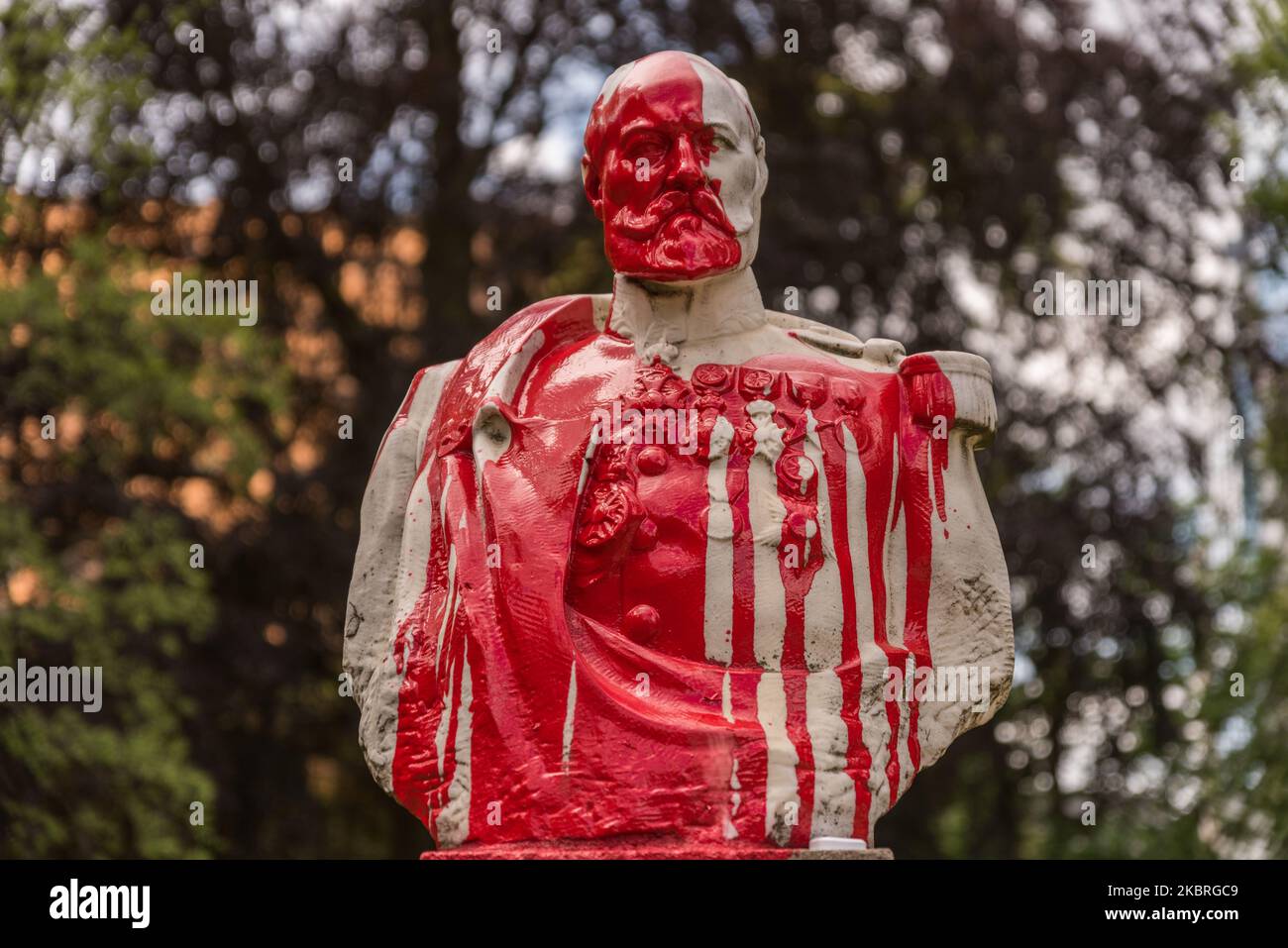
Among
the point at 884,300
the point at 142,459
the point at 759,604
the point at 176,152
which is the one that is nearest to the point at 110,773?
the point at 142,459

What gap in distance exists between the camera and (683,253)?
27.5 feet

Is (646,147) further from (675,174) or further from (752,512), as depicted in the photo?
(752,512)

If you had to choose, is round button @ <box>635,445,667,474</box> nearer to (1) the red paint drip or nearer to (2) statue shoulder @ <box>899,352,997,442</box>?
(1) the red paint drip

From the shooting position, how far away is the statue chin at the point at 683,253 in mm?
8375

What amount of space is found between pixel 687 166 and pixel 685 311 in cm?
48

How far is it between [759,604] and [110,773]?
401 inches

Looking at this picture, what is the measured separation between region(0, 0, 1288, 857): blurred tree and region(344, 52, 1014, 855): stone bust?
31.0ft

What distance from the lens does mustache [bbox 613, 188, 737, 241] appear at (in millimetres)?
8367

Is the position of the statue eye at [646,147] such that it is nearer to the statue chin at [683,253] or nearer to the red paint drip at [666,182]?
the red paint drip at [666,182]

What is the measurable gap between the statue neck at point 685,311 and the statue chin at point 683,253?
9 centimetres

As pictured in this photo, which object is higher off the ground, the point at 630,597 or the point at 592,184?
the point at 592,184

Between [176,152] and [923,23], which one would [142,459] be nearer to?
[176,152]

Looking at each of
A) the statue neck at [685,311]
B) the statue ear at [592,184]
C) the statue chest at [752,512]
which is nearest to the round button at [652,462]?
the statue chest at [752,512]

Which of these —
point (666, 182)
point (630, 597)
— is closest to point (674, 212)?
point (666, 182)
